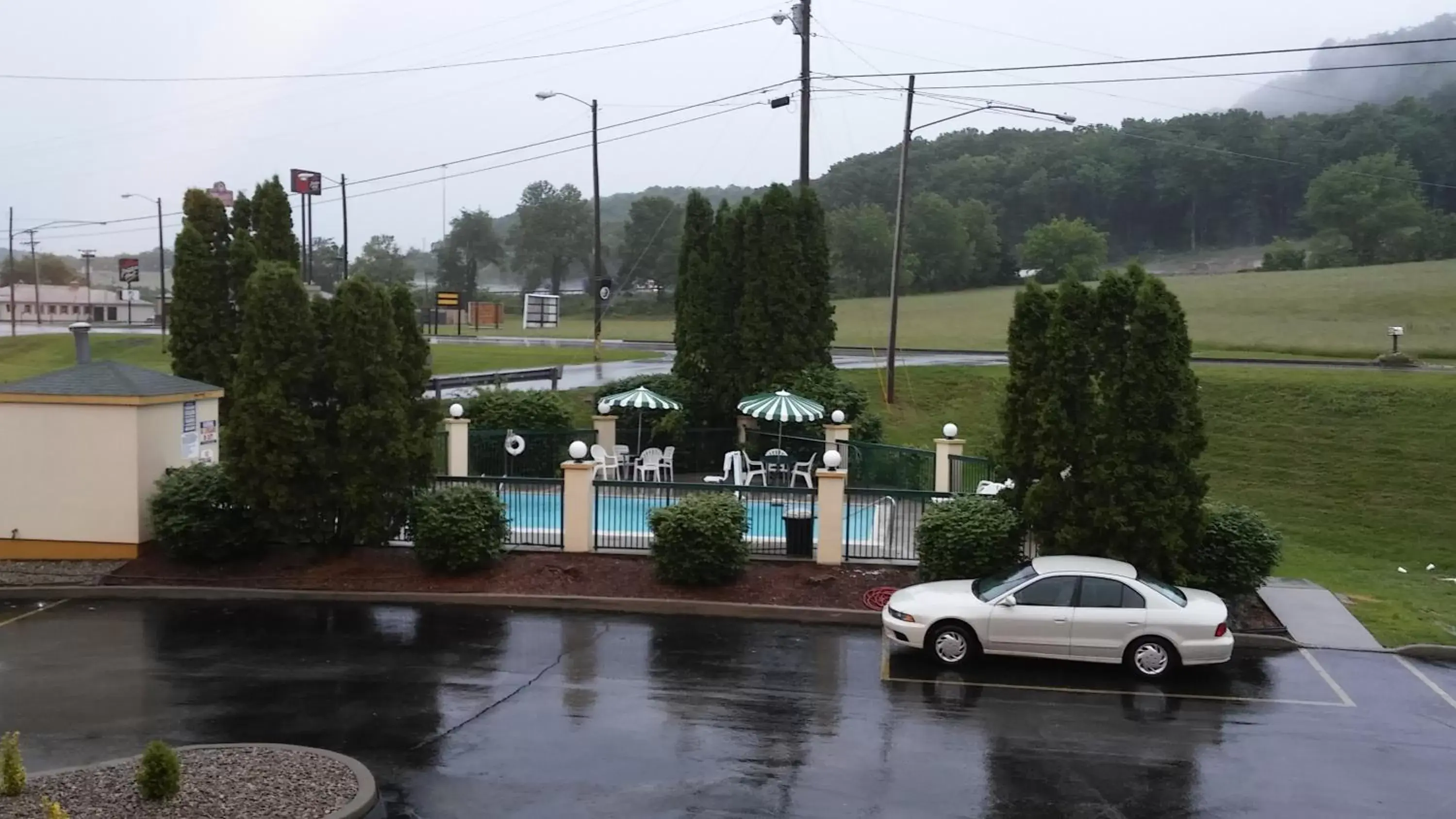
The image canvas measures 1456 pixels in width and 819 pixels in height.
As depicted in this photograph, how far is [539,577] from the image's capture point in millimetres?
16766

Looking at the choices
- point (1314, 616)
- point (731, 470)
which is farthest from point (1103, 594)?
point (731, 470)

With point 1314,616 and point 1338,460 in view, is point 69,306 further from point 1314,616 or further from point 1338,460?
point 1314,616

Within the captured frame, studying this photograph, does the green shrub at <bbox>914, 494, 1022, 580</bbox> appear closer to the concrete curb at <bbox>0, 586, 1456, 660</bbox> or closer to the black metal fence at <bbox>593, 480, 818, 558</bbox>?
the concrete curb at <bbox>0, 586, 1456, 660</bbox>

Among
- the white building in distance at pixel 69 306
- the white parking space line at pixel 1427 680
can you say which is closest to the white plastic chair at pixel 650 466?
the white parking space line at pixel 1427 680

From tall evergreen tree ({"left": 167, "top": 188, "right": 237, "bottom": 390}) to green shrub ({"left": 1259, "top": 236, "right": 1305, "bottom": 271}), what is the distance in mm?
83365

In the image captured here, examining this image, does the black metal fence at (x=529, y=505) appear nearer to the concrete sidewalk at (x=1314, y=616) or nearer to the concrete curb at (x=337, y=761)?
the concrete curb at (x=337, y=761)

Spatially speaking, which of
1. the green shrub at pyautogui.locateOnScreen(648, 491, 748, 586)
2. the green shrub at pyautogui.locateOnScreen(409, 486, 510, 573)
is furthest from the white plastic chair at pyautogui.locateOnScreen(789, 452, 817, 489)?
the green shrub at pyautogui.locateOnScreen(409, 486, 510, 573)

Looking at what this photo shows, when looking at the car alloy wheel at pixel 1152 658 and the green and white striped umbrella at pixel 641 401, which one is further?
the green and white striped umbrella at pixel 641 401

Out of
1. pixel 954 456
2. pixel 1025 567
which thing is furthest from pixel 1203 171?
pixel 1025 567

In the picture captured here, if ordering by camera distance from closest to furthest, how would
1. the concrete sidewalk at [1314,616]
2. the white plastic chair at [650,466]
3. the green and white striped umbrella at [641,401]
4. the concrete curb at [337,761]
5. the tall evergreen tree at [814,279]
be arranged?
the concrete curb at [337,761] < the concrete sidewalk at [1314,616] < the white plastic chair at [650,466] < the green and white striped umbrella at [641,401] < the tall evergreen tree at [814,279]

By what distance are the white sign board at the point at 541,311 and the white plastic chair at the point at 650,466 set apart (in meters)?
42.7

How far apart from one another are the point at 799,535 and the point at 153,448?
9.98 meters

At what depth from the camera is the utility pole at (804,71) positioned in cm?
2944

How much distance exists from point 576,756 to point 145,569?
409 inches
